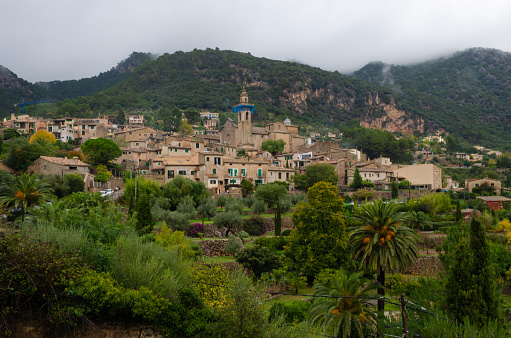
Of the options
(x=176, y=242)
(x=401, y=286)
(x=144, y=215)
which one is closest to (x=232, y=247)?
(x=144, y=215)

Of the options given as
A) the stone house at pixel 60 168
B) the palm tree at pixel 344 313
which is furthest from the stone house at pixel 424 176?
the palm tree at pixel 344 313

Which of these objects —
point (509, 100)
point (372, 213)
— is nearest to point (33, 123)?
point (372, 213)

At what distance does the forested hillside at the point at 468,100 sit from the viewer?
137 meters

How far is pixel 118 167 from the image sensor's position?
2179 inches

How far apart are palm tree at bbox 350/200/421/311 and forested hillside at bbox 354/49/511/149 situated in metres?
117

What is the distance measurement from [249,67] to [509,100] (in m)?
104

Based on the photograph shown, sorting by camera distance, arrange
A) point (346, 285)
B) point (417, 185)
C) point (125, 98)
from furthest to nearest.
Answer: point (125, 98)
point (417, 185)
point (346, 285)

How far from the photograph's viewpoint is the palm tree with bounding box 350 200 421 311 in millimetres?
19078

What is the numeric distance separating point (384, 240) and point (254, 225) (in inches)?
795

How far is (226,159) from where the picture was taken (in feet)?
183

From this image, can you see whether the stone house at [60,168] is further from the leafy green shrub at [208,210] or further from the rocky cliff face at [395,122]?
the rocky cliff face at [395,122]

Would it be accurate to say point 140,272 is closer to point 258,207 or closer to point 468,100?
point 258,207

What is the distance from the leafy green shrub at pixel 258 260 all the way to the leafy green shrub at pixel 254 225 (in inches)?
410

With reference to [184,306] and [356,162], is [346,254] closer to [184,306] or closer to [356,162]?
[184,306]
